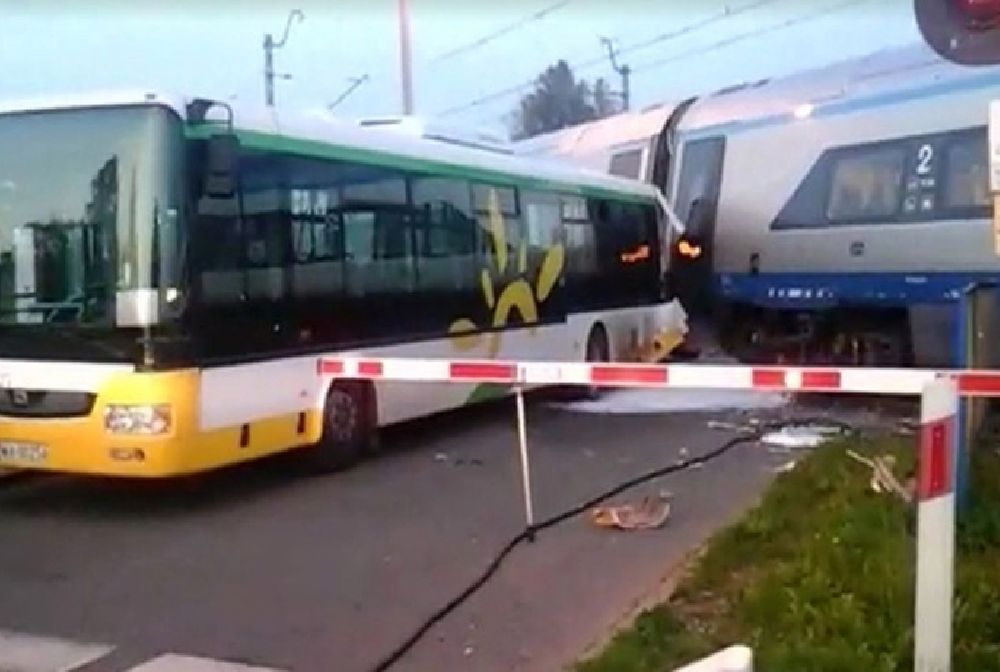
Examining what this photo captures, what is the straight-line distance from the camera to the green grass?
221 inches

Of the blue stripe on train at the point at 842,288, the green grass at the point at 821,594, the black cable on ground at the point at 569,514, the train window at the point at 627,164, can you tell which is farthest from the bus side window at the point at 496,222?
the train window at the point at 627,164

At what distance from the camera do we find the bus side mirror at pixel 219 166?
31.2ft

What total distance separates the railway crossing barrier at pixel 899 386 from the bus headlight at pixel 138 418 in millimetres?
1482

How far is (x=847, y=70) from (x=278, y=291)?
9985 millimetres

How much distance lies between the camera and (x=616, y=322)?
17.3m

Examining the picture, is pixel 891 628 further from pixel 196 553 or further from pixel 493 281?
pixel 493 281

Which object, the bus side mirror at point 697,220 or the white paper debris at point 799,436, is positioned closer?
the white paper debris at point 799,436

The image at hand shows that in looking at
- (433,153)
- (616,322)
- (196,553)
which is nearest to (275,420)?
(196,553)

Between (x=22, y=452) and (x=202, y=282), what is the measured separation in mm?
1624

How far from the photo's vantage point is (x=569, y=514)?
944 centimetres

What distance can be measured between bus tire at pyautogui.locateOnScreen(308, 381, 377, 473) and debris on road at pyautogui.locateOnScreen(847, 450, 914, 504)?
3946mm

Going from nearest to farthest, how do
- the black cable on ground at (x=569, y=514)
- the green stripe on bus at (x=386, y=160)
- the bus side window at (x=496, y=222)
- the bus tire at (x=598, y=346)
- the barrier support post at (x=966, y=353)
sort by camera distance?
the black cable on ground at (x=569, y=514), the barrier support post at (x=966, y=353), the green stripe on bus at (x=386, y=160), the bus side window at (x=496, y=222), the bus tire at (x=598, y=346)

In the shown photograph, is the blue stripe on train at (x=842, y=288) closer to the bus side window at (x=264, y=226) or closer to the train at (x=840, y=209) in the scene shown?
the train at (x=840, y=209)

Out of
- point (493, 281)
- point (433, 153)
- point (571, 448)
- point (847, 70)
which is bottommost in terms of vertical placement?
point (571, 448)
